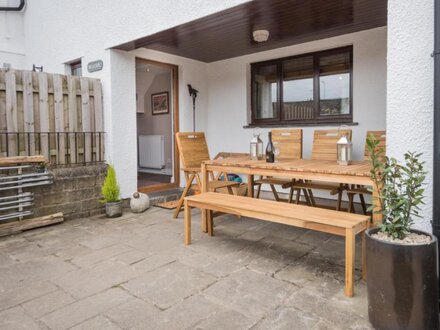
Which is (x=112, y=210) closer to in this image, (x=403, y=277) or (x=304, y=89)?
(x=304, y=89)

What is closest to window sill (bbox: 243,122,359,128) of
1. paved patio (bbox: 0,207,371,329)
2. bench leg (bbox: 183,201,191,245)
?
paved patio (bbox: 0,207,371,329)

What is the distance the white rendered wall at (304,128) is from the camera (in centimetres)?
412

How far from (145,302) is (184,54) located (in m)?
4.20

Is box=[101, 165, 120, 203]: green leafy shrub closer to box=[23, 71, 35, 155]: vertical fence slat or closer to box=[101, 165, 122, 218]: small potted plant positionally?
box=[101, 165, 122, 218]: small potted plant

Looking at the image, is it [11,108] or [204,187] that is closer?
[204,187]

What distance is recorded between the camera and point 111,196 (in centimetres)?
418

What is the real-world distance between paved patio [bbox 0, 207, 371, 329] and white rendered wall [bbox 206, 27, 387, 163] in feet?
5.88

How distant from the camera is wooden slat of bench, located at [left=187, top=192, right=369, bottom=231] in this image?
2184 millimetres

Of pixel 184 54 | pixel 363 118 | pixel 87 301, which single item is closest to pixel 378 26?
pixel 363 118

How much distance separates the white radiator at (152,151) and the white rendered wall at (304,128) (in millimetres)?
1410

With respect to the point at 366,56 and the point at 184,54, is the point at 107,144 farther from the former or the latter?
the point at 366,56

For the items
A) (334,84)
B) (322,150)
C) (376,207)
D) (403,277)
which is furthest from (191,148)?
(403,277)

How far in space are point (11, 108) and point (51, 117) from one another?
44cm

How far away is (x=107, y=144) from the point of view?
4543 millimetres
